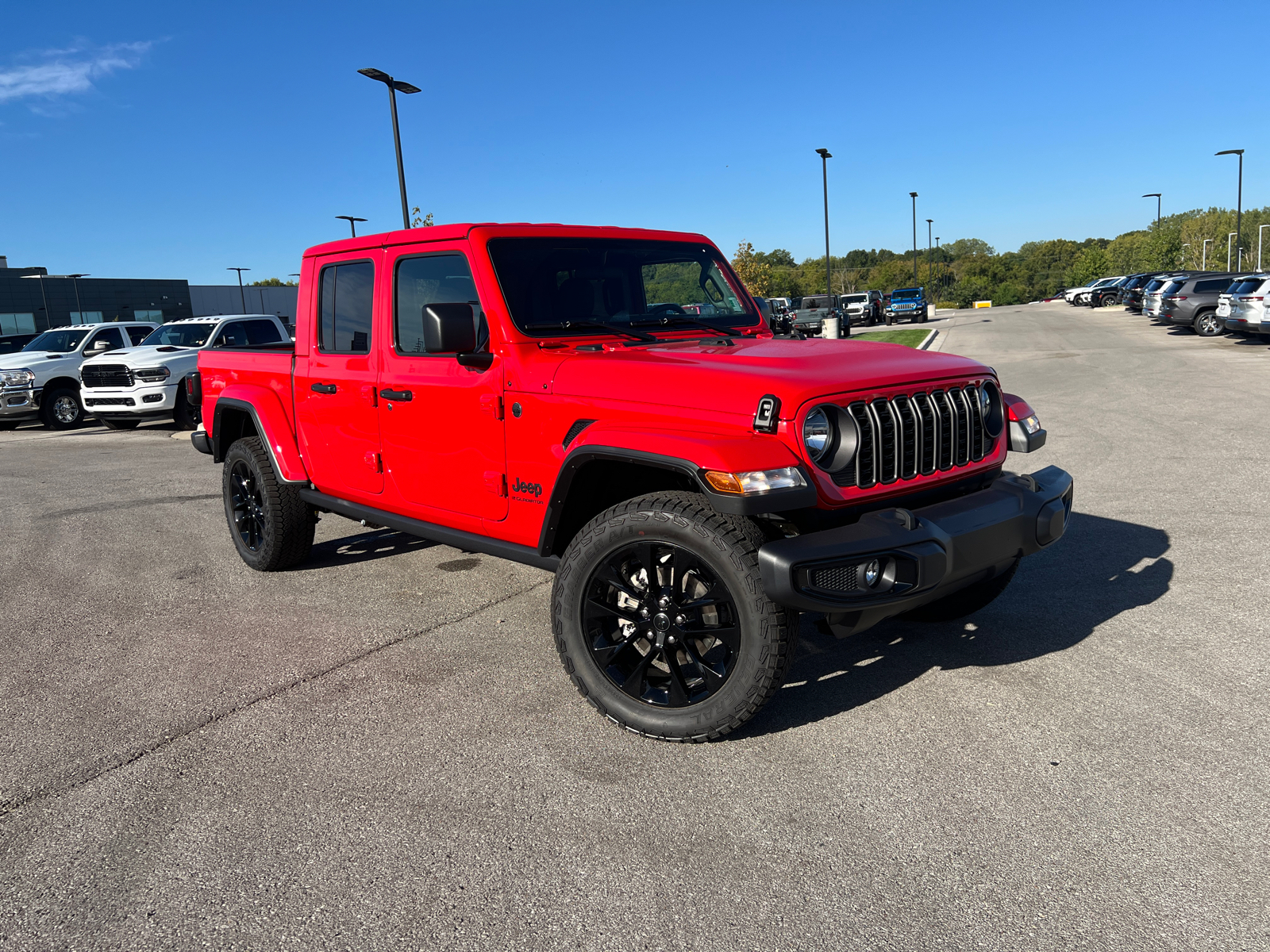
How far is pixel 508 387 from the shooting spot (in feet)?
13.0

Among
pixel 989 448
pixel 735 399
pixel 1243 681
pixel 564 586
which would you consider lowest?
pixel 1243 681

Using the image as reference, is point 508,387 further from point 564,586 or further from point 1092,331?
point 1092,331

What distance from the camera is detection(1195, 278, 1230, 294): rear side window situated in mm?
24828

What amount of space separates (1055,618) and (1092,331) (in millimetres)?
27567

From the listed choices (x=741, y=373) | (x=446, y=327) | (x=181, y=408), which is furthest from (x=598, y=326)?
(x=181, y=408)

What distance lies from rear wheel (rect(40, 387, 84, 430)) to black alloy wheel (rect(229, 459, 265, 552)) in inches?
538

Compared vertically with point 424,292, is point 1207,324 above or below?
below

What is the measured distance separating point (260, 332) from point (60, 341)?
633 centimetres

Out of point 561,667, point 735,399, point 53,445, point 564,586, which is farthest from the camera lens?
point 53,445

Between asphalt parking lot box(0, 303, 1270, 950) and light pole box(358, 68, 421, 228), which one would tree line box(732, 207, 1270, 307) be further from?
asphalt parking lot box(0, 303, 1270, 950)

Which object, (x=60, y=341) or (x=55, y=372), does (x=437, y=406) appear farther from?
(x=60, y=341)

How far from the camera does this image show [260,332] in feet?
47.6

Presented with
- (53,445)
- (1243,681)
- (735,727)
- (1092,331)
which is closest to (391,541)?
(735,727)

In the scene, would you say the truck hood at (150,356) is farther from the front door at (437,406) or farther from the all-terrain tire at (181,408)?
the front door at (437,406)
